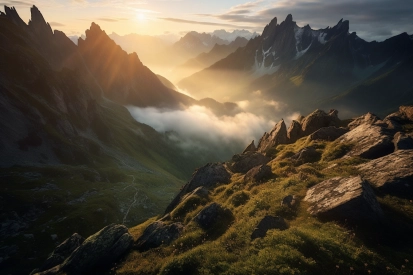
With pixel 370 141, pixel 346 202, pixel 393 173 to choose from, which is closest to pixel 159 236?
pixel 346 202

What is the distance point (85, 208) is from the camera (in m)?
109

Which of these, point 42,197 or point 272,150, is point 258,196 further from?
point 42,197

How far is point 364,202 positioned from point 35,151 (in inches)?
6762

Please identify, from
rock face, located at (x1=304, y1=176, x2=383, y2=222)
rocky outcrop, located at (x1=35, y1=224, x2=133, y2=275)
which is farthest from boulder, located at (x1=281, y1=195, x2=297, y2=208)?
rocky outcrop, located at (x1=35, y1=224, x2=133, y2=275)

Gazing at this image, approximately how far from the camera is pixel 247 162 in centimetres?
4988

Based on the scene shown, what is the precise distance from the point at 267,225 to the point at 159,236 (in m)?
12.5

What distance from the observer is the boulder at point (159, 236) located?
28250mm

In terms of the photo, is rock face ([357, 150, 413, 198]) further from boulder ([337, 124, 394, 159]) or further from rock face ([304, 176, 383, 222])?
boulder ([337, 124, 394, 159])

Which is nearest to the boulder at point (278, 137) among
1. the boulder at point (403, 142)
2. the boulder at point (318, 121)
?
the boulder at point (318, 121)

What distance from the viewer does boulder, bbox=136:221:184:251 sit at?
1112 inches

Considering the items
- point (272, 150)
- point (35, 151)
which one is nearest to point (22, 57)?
point (35, 151)

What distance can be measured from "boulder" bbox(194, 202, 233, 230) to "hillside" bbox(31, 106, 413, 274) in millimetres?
119

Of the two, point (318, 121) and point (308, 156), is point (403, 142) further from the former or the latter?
point (318, 121)

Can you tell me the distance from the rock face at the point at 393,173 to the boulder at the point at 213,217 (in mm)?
16772
